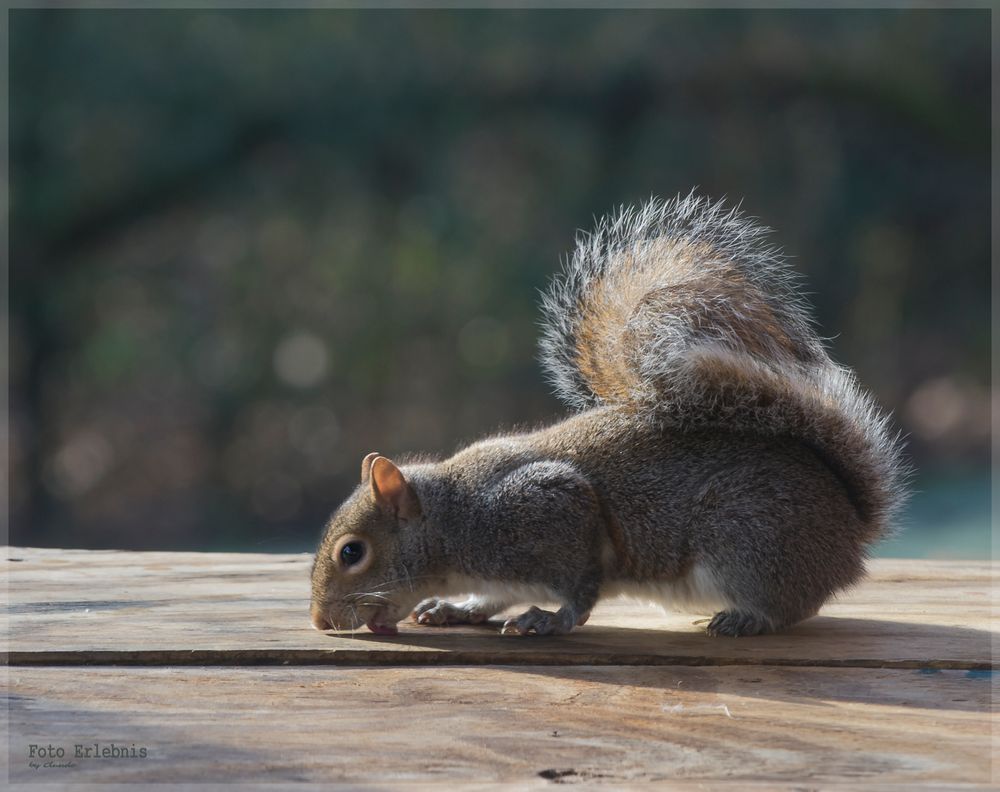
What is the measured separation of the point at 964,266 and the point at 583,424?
5.11 m

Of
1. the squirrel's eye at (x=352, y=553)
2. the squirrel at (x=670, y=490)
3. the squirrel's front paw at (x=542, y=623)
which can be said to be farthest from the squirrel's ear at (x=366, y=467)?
the squirrel's front paw at (x=542, y=623)

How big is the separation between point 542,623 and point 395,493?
34cm

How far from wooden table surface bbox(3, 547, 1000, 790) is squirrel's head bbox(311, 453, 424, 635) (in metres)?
0.05

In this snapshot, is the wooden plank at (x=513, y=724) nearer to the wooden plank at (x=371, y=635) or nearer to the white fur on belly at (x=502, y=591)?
the wooden plank at (x=371, y=635)

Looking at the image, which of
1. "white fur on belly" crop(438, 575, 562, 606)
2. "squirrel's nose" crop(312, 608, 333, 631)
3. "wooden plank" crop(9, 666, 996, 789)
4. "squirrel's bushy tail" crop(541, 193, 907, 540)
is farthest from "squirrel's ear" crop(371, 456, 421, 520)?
"wooden plank" crop(9, 666, 996, 789)

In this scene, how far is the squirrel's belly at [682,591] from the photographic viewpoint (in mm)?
1767

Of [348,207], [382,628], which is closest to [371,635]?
[382,628]

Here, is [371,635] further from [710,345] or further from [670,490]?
[710,345]

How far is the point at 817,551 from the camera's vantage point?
1734 mm

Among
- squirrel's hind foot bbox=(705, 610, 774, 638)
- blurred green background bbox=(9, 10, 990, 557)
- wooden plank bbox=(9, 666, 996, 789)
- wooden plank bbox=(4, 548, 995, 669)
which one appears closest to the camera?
wooden plank bbox=(9, 666, 996, 789)

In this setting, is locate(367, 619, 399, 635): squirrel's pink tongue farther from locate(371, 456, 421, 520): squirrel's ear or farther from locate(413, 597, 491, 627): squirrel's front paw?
locate(371, 456, 421, 520): squirrel's ear

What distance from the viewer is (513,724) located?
50.1 inches

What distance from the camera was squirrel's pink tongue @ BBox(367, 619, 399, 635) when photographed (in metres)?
1.79

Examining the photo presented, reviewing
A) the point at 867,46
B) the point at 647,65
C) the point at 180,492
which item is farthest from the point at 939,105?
the point at 180,492
